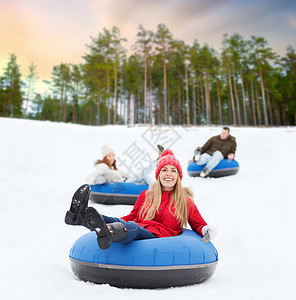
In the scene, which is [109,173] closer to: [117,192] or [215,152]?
[117,192]

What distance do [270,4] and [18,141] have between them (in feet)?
61.3

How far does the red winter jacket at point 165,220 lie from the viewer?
231cm

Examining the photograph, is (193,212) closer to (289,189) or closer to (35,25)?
(289,189)

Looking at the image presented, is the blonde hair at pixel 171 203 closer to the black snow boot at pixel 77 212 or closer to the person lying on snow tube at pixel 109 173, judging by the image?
the black snow boot at pixel 77 212

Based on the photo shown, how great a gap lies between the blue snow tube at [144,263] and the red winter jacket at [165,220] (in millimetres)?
247

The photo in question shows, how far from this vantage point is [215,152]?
6.59 metres

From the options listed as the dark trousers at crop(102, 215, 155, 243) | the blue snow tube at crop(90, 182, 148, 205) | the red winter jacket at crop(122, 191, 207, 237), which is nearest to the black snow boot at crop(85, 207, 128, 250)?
the dark trousers at crop(102, 215, 155, 243)

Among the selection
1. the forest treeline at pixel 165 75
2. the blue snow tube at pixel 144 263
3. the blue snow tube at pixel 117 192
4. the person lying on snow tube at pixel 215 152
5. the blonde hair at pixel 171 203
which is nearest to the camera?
the blue snow tube at pixel 144 263

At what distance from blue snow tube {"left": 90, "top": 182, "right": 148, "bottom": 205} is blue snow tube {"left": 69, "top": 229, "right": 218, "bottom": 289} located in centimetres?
274

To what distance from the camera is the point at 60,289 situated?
1.82 m

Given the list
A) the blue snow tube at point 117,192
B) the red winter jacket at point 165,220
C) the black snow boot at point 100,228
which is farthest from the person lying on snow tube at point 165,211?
the blue snow tube at point 117,192

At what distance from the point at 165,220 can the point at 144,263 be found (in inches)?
21.3

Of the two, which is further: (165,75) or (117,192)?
(165,75)

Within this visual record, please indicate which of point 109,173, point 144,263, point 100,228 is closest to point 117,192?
point 109,173
